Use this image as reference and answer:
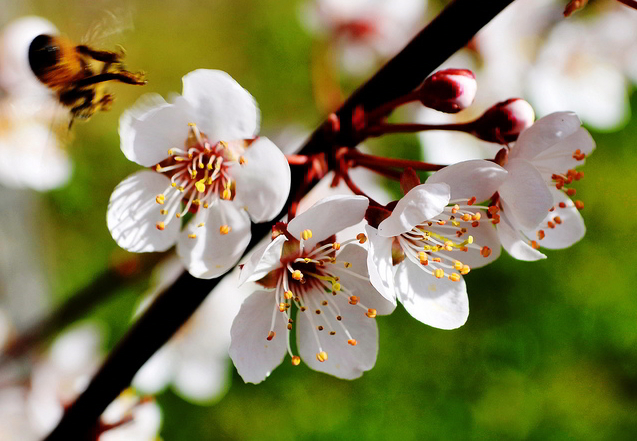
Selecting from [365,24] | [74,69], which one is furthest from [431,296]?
[365,24]

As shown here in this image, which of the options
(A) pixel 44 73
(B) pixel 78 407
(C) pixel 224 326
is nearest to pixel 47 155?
(C) pixel 224 326

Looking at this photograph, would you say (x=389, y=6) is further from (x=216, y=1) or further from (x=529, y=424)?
(x=216, y=1)

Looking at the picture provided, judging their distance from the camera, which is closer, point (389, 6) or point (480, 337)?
point (389, 6)

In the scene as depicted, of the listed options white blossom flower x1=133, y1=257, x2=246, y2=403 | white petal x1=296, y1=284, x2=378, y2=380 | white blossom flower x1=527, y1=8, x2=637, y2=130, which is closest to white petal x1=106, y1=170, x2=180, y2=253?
white petal x1=296, y1=284, x2=378, y2=380

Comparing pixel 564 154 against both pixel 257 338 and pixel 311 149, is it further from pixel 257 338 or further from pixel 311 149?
pixel 257 338

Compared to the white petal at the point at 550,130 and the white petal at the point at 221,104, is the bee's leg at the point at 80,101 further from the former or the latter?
the white petal at the point at 550,130

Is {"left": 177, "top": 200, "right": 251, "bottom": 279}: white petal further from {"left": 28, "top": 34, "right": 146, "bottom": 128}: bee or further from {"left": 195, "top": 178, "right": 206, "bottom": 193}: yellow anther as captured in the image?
{"left": 28, "top": 34, "right": 146, "bottom": 128}: bee

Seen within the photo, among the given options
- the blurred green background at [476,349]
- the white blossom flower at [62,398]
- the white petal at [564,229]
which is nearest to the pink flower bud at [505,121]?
the white petal at [564,229]
